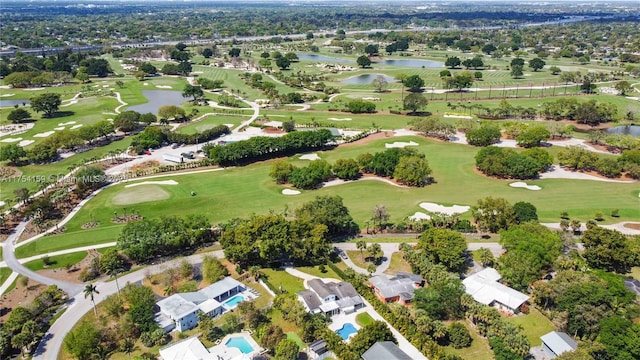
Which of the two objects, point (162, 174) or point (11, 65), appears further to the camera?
point (11, 65)

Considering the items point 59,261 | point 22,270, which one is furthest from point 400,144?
point 22,270

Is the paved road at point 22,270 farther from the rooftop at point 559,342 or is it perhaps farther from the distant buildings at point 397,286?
the rooftop at point 559,342

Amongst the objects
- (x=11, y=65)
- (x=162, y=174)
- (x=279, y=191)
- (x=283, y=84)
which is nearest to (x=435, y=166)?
(x=279, y=191)

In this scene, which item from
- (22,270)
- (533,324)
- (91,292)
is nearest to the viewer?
(533,324)

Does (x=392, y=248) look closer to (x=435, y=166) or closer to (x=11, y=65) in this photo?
(x=435, y=166)

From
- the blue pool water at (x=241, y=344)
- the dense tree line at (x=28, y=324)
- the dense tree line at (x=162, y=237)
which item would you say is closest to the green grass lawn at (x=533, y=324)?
the blue pool water at (x=241, y=344)

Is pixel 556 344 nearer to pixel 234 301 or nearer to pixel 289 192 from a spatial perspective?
pixel 234 301

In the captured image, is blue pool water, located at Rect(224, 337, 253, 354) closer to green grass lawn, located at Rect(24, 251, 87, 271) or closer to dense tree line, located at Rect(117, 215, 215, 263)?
dense tree line, located at Rect(117, 215, 215, 263)
